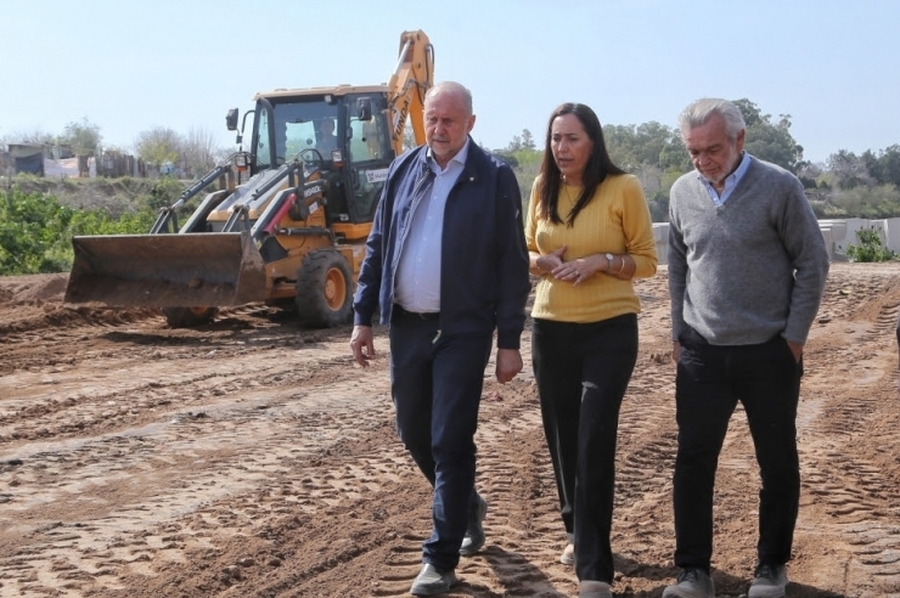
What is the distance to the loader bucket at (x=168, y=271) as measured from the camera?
13914 mm

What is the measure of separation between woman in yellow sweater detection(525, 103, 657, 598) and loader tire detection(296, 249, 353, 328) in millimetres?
9880

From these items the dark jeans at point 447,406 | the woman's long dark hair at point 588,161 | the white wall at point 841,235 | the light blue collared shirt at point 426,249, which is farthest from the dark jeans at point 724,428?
the white wall at point 841,235

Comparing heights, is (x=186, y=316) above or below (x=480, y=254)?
below

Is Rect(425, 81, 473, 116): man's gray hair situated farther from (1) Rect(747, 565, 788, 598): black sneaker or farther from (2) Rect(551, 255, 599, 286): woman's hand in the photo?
(1) Rect(747, 565, 788, 598): black sneaker

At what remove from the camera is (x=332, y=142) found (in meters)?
16.4

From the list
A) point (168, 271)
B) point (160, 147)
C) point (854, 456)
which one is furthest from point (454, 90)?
point (160, 147)

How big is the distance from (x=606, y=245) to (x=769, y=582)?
A: 1.47 meters

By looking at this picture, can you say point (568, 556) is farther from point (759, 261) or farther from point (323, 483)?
point (323, 483)

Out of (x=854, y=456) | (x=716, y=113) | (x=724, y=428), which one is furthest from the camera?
(x=854, y=456)

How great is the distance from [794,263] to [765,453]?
2.48 ft

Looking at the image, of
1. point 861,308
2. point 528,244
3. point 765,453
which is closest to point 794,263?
point 765,453

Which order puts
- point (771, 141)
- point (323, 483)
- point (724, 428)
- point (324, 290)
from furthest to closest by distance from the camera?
1. point (771, 141)
2. point (324, 290)
3. point (323, 483)
4. point (724, 428)

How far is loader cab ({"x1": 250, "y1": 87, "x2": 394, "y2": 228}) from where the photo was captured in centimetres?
1619

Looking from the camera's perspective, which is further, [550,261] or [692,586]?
[550,261]
